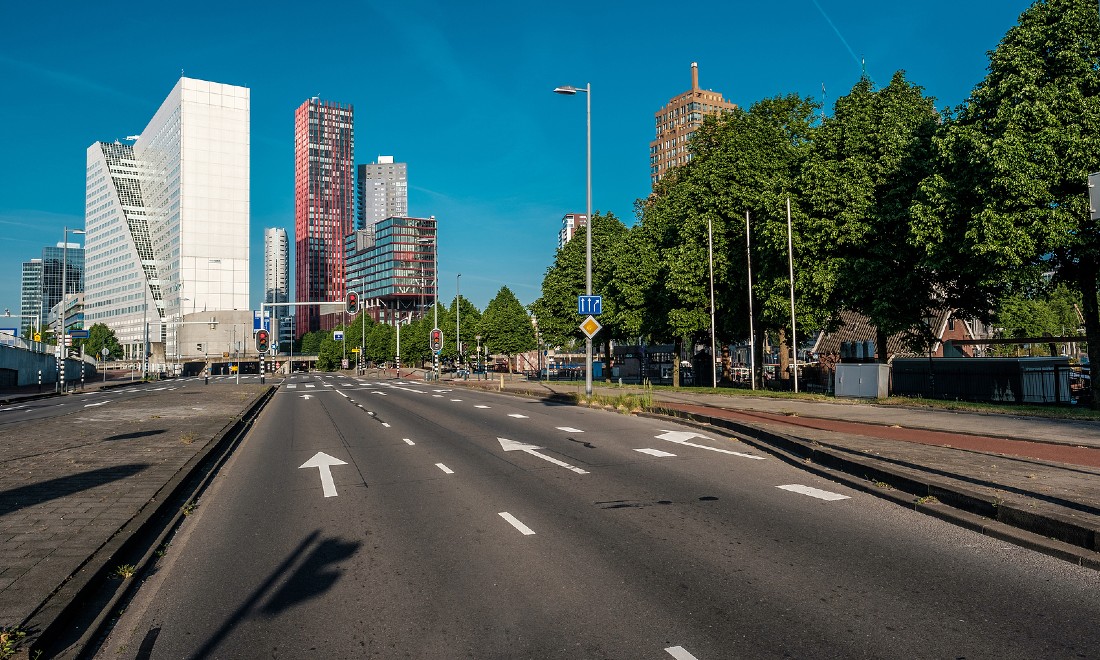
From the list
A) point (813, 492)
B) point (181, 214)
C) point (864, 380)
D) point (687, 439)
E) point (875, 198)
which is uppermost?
point (181, 214)

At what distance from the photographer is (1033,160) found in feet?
65.3

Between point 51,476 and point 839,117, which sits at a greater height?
point 839,117

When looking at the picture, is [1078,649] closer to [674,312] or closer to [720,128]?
[674,312]

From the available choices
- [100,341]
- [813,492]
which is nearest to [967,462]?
[813,492]

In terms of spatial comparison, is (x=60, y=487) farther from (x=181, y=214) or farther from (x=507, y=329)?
(x=181, y=214)

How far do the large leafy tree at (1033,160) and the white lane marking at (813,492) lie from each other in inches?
560

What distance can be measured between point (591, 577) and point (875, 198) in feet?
91.5

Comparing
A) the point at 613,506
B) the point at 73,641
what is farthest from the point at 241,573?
the point at 613,506

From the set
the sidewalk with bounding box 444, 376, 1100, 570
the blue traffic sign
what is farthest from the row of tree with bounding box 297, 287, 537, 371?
the sidewalk with bounding box 444, 376, 1100, 570

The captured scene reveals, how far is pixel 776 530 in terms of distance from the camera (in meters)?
7.31

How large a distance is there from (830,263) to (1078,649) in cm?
2702

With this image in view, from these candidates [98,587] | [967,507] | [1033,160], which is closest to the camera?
[98,587]

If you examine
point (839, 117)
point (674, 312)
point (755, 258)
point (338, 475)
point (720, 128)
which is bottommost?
point (338, 475)

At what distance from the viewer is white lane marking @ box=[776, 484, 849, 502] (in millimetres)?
9031
